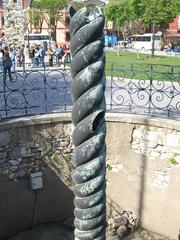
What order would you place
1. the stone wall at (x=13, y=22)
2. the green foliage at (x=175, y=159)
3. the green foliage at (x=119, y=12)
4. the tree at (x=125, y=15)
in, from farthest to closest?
the green foliage at (x=119, y=12)
the tree at (x=125, y=15)
the stone wall at (x=13, y=22)
the green foliage at (x=175, y=159)

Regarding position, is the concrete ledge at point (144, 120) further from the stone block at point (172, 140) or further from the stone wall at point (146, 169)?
the stone block at point (172, 140)

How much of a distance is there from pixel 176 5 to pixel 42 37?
18.8 m

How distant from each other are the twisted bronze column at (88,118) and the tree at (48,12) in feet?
186

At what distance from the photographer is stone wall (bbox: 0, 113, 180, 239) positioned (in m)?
8.45

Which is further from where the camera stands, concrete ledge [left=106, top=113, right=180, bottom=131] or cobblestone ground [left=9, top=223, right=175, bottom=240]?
cobblestone ground [left=9, top=223, right=175, bottom=240]

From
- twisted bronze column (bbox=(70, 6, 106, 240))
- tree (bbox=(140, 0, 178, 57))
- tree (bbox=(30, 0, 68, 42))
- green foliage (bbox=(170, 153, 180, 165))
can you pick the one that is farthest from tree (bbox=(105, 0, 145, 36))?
twisted bronze column (bbox=(70, 6, 106, 240))

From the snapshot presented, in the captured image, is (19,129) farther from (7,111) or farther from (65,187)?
(65,187)

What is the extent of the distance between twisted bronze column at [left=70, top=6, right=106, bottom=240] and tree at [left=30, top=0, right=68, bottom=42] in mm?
56672

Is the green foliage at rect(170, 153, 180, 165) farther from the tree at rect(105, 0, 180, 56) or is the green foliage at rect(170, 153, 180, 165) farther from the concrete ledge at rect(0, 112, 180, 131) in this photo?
the tree at rect(105, 0, 180, 56)

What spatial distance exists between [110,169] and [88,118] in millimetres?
6955

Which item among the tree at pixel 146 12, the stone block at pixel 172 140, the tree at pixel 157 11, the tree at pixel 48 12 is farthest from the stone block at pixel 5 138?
the tree at pixel 48 12

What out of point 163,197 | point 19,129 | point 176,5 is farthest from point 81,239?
point 176,5

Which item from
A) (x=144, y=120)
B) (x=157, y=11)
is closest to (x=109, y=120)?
(x=144, y=120)

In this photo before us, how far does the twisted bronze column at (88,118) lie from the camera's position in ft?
7.80
